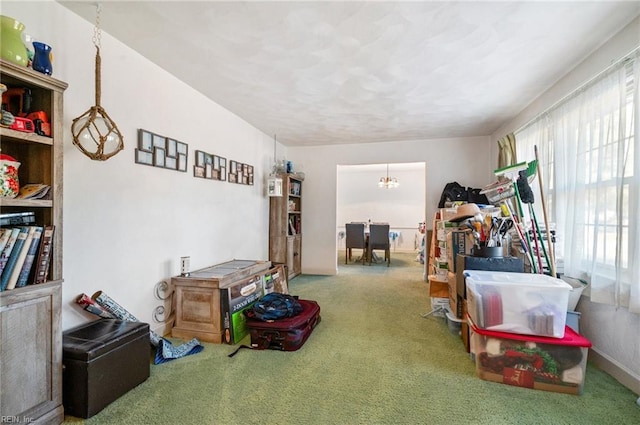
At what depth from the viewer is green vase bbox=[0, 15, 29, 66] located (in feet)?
3.92

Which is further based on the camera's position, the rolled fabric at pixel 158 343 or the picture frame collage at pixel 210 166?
the picture frame collage at pixel 210 166

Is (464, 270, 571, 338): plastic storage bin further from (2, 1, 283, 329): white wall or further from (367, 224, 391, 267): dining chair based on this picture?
(367, 224, 391, 267): dining chair

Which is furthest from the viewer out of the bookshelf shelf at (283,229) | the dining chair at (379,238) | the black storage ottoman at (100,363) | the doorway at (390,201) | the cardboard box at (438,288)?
the doorway at (390,201)

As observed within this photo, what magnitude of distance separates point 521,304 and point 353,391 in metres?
1.19

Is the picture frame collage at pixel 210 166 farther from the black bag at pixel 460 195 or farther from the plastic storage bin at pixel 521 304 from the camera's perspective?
the black bag at pixel 460 195

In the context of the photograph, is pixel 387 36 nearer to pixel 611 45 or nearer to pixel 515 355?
pixel 611 45

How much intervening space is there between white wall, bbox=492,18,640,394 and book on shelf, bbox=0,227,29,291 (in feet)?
10.9

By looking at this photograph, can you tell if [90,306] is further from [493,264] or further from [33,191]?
[493,264]

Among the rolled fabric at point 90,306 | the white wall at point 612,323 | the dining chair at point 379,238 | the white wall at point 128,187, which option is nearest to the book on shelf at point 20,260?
the white wall at point 128,187

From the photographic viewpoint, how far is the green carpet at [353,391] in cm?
143

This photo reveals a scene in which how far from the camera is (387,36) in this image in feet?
5.99

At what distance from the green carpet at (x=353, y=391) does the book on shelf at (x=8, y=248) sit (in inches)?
34.1

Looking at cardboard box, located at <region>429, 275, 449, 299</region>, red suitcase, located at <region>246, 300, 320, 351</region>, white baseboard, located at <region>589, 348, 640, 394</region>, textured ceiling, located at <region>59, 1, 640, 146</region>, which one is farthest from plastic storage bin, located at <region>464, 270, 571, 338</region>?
textured ceiling, located at <region>59, 1, 640, 146</region>

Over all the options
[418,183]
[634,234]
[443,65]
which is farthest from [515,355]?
[418,183]
